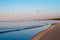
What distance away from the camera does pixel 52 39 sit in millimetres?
12461

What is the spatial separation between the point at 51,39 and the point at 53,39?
7.4 inches

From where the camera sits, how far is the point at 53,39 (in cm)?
1243

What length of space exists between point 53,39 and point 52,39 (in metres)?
0.10

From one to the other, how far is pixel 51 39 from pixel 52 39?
95 mm

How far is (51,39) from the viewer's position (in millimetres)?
12469
